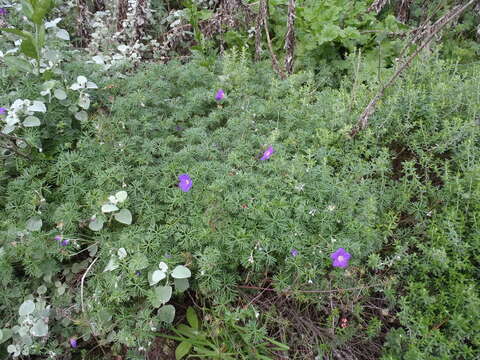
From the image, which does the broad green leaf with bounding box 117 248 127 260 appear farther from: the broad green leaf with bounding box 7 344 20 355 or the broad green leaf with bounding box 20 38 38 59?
the broad green leaf with bounding box 20 38 38 59

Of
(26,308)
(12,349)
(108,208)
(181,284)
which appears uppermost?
(108,208)

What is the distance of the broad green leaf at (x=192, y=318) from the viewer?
1.92 metres

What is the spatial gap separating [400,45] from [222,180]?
2470mm

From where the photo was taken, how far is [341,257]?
1.77 meters

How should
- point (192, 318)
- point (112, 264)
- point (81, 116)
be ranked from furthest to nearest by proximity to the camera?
point (81, 116) < point (192, 318) < point (112, 264)

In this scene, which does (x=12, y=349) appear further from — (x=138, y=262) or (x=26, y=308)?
(x=138, y=262)

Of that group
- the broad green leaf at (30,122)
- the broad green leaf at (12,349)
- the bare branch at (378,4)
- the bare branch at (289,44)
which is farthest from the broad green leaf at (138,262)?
the bare branch at (378,4)

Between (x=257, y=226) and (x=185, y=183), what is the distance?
1.46ft

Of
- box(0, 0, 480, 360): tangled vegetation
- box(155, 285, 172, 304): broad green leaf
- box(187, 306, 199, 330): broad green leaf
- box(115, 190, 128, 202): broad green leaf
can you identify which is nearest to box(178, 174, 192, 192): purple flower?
box(0, 0, 480, 360): tangled vegetation

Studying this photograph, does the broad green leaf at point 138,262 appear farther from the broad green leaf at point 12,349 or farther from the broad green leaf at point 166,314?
the broad green leaf at point 12,349

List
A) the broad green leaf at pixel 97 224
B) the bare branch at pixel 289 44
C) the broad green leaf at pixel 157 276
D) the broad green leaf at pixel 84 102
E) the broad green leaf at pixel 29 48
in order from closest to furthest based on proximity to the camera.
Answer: the broad green leaf at pixel 157 276 → the broad green leaf at pixel 97 224 → the broad green leaf at pixel 29 48 → the broad green leaf at pixel 84 102 → the bare branch at pixel 289 44

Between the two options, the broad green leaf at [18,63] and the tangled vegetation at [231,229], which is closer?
the tangled vegetation at [231,229]

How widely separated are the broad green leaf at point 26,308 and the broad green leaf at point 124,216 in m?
0.57

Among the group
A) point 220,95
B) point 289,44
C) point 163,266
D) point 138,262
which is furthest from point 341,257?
point 289,44
